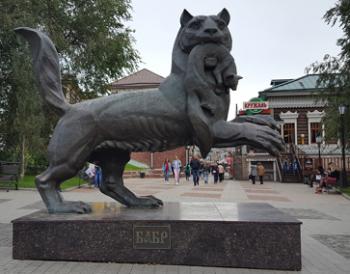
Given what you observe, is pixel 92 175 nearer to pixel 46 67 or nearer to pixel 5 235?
pixel 5 235

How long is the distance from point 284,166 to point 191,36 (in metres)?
27.3

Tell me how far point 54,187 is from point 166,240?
185 centimetres

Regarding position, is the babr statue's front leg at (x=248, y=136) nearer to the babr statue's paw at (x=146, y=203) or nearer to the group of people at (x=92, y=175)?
the babr statue's paw at (x=146, y=203)

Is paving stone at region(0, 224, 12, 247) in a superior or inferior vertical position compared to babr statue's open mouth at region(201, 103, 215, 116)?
inferior

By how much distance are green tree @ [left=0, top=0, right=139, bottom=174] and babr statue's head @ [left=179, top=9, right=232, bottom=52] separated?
14.9 metres

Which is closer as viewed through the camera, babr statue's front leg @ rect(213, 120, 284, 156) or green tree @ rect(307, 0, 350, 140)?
babr statue's front leg @ rect(213, 120, 284, 156)

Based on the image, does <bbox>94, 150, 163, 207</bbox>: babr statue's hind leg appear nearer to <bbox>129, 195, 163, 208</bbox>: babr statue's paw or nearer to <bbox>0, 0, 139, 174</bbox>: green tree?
<bbox>129, 195, 163, 208</bbox>: babr statue's paw

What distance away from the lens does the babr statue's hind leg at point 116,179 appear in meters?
6.27

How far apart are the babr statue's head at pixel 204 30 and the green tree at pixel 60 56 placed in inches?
586

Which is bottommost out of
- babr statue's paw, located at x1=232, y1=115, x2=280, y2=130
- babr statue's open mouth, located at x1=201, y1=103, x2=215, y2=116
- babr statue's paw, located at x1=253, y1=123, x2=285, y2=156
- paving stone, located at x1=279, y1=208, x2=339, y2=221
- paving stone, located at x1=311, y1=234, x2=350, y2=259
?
paving stone, located at x1=279, y1=208, x2=339, y2=221

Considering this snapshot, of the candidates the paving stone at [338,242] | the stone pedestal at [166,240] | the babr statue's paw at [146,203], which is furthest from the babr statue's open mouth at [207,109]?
the paving stone at [338,242]

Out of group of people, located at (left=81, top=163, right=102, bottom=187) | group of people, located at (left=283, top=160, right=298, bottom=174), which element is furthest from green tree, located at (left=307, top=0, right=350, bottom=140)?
group of people, located at (left=81, top=163, right=102, bottom=187)

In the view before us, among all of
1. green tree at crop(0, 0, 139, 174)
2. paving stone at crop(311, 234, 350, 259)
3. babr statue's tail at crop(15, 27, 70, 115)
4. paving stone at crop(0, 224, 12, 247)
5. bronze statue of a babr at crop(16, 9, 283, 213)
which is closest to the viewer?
bronze statue of a babr at crop(16, 9, 283, 213)

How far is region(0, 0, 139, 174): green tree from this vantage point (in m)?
19.1
